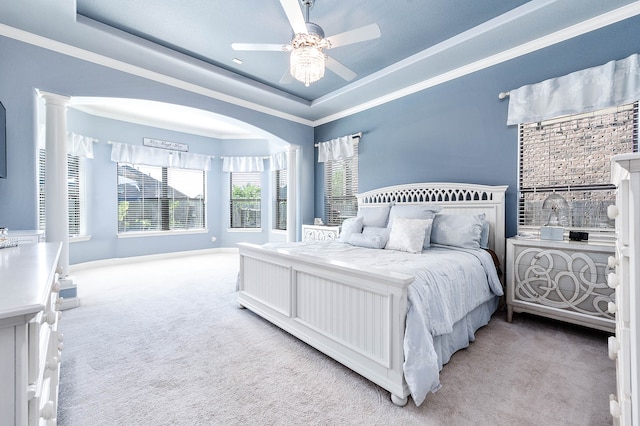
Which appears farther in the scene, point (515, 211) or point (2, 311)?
point (515, 211)

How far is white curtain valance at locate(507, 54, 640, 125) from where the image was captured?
7.55ft

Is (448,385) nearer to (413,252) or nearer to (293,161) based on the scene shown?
(413,252)

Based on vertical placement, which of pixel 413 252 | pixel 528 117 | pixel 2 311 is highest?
pixel 528 117

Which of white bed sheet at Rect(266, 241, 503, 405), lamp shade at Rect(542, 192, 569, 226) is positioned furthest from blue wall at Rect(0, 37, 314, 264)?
lamp shade at Rect(542, 192, 569, 226)

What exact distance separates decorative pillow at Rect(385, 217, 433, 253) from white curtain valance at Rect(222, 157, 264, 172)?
15.2 feet

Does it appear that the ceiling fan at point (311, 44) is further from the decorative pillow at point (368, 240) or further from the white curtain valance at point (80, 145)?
the white curtain valance at point (80, 145)

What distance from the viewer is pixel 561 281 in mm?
2332

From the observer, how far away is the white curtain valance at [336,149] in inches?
184

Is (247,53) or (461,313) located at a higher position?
(247,53)

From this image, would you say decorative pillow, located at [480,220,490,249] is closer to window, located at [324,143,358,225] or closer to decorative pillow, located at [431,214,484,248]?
decorative pillow, located at [431,214,484,248]

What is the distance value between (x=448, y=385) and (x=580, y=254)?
1.58 m

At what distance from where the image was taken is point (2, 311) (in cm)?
64

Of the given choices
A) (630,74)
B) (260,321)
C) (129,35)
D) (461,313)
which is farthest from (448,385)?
(129,35)

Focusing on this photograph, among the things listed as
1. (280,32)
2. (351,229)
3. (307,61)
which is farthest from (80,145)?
(351,229)
